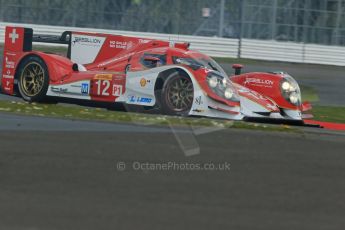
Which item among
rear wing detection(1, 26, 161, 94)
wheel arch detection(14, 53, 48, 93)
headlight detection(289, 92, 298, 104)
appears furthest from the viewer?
rear wing detection(1, 26, 161, 94)

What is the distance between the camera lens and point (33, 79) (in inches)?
451

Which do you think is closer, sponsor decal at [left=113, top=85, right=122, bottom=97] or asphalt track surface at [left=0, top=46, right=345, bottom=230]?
asphalt track surface at [left=0, top=46, right=345, bottom=230]

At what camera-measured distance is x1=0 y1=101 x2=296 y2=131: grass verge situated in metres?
9.23

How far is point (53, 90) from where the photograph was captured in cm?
1121

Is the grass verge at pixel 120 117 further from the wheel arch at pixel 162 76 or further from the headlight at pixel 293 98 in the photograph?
the headlight at pixel 293 98

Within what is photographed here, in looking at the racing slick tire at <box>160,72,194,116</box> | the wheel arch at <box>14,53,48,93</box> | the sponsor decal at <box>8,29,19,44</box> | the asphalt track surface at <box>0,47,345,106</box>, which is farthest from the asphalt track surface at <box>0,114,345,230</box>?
the asphalt track surface at <box>0,47,345,106</box>

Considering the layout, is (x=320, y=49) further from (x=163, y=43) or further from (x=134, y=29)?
(x=163, y=43)

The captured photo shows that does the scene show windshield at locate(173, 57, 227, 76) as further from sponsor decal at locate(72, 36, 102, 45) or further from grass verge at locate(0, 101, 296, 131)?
sponsor decal at locate(72, 36, 102, 45)

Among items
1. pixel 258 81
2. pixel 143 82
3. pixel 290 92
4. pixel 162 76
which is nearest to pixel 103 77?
pixel 143 82

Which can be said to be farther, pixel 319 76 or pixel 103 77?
pixel 319 76

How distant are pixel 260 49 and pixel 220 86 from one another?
15.2m

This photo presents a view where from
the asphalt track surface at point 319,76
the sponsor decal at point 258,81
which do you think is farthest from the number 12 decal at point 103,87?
the asphalt track surface at point 319,76

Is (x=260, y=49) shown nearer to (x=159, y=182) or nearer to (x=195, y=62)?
(x=195, y=62)

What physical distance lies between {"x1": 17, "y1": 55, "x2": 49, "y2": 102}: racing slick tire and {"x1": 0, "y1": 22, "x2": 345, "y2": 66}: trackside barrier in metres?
13.5
